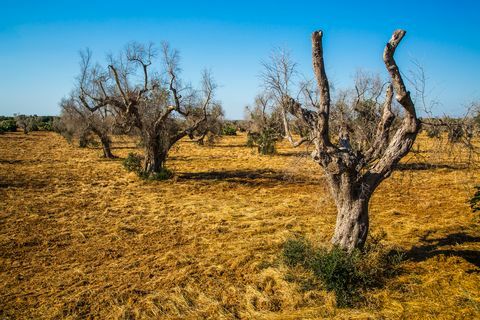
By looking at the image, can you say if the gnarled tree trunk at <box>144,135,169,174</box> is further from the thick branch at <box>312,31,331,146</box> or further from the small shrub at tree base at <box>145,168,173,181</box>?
the thick branch at <box>312,31,331,146</box>

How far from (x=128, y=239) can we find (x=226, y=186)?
6634 mm

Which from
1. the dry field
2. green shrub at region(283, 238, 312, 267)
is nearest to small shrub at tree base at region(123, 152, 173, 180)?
the dry field

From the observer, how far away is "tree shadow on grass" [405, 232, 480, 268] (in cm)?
685

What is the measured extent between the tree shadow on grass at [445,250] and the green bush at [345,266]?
834mm

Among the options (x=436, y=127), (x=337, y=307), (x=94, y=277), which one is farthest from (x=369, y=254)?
(x=94, y=277)

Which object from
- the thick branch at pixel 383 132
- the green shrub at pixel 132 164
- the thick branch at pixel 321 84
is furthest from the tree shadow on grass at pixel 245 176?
the thick branch at pixel 321 84

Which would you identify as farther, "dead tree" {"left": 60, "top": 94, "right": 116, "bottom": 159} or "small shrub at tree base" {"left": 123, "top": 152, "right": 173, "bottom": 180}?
"dead tree" {"left": 60, "top": 94, "right": 116, "bottom": 159}

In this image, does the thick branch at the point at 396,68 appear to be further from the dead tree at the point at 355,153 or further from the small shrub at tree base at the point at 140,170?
the small shrub at tree base at the point at 140,170

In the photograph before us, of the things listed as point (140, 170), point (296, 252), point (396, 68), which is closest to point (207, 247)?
point (296, 252)

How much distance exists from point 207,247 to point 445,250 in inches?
208

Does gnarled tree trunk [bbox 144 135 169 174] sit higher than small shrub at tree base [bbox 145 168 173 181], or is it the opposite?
gnarled tree trunk [bbox 144 135 169 174]

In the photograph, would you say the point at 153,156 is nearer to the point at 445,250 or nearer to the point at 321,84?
the point at 321,84

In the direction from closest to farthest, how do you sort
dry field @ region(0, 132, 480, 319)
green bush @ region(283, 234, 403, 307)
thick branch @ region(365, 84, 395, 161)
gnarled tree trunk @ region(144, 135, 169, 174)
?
1. dry field @ region(0, 132, 480, 319)
2. green bush @ region(283, 234, 403, 307)
3. thick branch @ region(365, 84, 395, 161)
4. gnarled tree trunk @ region(144, 135, 169, 174)

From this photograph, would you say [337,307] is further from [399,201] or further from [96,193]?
[96,193]
